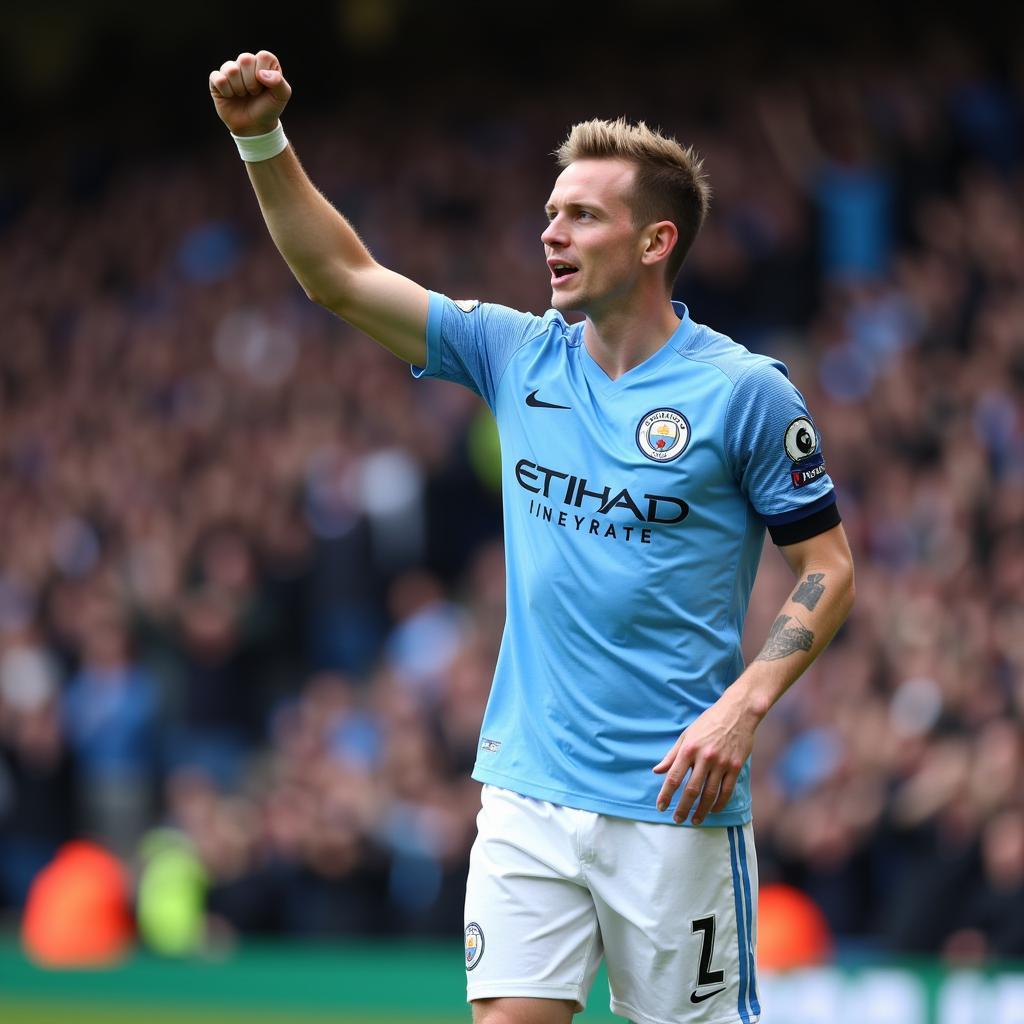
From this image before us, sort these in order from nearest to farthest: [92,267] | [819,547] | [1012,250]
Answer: [819,547] → [1012,250] → [92,267]

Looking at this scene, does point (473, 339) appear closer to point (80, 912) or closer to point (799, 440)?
point (799, 440)

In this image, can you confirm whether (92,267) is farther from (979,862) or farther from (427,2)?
(979,862)

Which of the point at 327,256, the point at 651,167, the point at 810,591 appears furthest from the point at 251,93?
the point at 810,591

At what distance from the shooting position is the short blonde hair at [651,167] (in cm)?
455

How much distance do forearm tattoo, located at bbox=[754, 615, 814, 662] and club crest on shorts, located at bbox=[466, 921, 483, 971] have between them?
0.87 metres

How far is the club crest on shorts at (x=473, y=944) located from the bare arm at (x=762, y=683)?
0.53 meters

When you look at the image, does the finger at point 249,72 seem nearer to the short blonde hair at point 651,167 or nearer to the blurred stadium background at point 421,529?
the short blonde hair at point 651,167

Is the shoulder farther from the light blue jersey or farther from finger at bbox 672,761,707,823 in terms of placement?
finger at bbox 672,761,707,823

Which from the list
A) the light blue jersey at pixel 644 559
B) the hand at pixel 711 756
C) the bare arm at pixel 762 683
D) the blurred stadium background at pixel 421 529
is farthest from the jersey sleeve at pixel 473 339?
the blurred stadium background at pixel 421 529

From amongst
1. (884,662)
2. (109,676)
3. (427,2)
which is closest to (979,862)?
(884,662)

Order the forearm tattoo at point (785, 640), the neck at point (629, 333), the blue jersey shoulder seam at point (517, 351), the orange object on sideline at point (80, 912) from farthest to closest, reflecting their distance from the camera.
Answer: the orange object on sideline at point (80, 912)
the blue jersey shoulder seam at point (517, 351)
the neck at point (629, 333)
the forearm tattoo at point (785, 640)

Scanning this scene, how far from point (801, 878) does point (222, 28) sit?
1504 centimetres

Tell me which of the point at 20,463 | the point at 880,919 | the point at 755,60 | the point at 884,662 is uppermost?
the point at 755,60

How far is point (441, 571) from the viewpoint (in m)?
13.7
